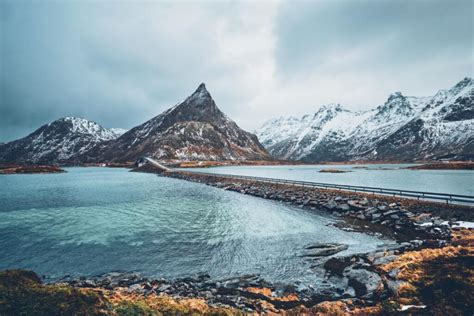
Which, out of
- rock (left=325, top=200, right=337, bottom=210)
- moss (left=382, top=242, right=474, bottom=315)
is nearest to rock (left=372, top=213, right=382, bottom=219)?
rock (left=325, top=200, right=337, bottom=210)

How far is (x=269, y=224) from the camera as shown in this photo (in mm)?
34156

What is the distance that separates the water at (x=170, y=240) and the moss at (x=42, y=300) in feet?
23.8

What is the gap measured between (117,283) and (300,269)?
14.0 meters

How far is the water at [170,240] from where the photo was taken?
20.9m

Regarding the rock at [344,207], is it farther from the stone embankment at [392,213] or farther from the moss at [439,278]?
the moss at [439,278]

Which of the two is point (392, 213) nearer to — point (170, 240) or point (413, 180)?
point (170, 240)

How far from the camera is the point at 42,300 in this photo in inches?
477

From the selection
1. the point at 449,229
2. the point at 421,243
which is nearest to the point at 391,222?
the point at 449,229

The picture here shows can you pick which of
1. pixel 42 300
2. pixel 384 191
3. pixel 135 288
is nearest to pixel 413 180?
pixel 384 191

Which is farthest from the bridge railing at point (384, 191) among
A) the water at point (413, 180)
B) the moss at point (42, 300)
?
the moss at point (42, 300)

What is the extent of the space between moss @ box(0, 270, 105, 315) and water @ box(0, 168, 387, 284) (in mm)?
7243

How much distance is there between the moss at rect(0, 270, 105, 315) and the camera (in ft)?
37.7

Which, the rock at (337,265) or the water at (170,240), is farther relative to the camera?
the water at (170,240)

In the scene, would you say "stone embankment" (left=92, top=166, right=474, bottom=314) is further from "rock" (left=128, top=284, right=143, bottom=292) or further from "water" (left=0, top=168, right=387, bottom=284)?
"water" (left=0, top=168, right=387, bottom=284)
